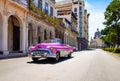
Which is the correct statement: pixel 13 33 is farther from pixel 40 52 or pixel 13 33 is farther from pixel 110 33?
pixel 110 33

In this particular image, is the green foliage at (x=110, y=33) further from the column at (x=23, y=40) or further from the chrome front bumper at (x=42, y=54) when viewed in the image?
the chrome front bumper at (x=42, y=54)

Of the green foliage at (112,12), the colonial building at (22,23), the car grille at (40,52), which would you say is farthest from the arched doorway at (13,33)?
the green foliage at (112,12)

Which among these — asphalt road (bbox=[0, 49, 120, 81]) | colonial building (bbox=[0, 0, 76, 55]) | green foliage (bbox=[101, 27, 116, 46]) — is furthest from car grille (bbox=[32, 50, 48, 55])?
green foliage (bbox=[101, 27, 116, 46])

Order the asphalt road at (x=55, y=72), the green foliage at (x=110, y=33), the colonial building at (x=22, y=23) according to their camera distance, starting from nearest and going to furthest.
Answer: the asphalt road at (x=55, y=72) < the colonial building at (x=22, y=23) < the green foliage at (x=110, y=33)

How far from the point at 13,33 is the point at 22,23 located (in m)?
2.94

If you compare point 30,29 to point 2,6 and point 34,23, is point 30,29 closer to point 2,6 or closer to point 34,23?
point 34,23

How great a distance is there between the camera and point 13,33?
29219 mm

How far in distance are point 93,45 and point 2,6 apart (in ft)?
584

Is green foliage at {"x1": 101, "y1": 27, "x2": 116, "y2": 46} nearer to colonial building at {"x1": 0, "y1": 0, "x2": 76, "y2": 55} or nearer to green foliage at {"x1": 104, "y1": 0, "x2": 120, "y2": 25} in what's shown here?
green foliage at {"x1": 104, "y1": 0, "x2": 120, "y2": 25}

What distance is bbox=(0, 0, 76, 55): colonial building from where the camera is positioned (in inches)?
869

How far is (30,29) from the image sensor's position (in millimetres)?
33469

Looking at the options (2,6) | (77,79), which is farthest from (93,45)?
(77,79)

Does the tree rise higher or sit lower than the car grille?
higher

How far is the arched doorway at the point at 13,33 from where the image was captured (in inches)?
→ 1102
